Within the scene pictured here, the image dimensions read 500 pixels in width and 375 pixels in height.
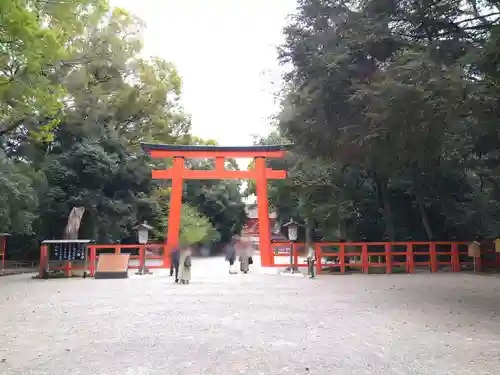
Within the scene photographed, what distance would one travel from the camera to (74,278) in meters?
15.5

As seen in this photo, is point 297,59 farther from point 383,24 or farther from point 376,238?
point 376,238

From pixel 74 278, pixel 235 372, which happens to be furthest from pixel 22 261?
pixel 235 372

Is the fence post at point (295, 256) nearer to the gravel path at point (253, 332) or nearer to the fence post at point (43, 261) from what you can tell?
the gravel path at point (253, 332)

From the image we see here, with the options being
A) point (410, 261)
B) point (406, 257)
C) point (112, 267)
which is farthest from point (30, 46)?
point (406, 257)

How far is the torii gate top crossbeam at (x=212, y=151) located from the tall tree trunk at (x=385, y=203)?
5.16 m

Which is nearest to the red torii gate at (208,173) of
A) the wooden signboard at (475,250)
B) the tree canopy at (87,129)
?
the tree canopy at (87,129)

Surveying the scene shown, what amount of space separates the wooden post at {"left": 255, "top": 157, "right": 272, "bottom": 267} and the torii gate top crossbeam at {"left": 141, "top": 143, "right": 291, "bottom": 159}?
498mm

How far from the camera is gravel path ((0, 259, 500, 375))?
4551mm

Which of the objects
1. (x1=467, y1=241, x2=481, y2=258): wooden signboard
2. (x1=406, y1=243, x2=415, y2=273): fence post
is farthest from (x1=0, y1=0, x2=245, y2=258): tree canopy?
(x1=467, y1=241, x2=481, y2=258): wooden signboard

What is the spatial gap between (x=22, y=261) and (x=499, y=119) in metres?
20.4

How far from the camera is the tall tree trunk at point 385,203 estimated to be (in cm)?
1784

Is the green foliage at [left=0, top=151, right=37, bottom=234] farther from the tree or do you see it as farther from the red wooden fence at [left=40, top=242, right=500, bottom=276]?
the tree

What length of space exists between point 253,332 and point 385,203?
1318 centimetres

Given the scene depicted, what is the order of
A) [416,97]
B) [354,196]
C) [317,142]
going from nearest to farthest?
[416,97], [317,142], [354,196]
